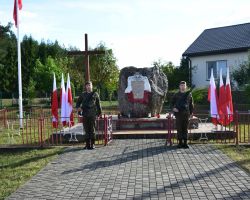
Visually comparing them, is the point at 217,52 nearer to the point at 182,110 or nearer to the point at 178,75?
the point at 178,75

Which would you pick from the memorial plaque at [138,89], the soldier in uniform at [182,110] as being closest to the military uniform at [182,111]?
the soldier in uniform at [182,110]

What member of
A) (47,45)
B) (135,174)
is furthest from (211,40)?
(135,174)

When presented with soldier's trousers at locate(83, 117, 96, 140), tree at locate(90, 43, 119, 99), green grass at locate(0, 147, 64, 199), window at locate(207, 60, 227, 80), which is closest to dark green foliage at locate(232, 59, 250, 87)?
window at locate(207, 60, 227, 80)

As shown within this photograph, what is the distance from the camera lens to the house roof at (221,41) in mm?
31500

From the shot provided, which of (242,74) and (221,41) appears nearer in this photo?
(242,74)

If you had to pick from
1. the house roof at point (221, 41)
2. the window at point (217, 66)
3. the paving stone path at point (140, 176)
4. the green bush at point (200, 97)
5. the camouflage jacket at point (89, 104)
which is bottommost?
the paving stone path at point (140, 176)

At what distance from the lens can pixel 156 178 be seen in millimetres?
8359

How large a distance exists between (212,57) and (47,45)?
999 inches

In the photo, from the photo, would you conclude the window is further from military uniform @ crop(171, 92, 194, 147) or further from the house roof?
military uniform @ crop(171, 92, 194, 147)

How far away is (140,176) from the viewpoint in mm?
8562

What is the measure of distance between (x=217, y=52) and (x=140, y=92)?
17315 mm

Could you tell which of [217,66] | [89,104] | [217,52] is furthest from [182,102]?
[217,66]

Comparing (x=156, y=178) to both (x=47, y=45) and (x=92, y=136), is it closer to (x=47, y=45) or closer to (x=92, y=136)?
(x=92, y=136)

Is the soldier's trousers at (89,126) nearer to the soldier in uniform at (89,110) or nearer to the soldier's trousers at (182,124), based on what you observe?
the soldier in uniform at (89,110)
